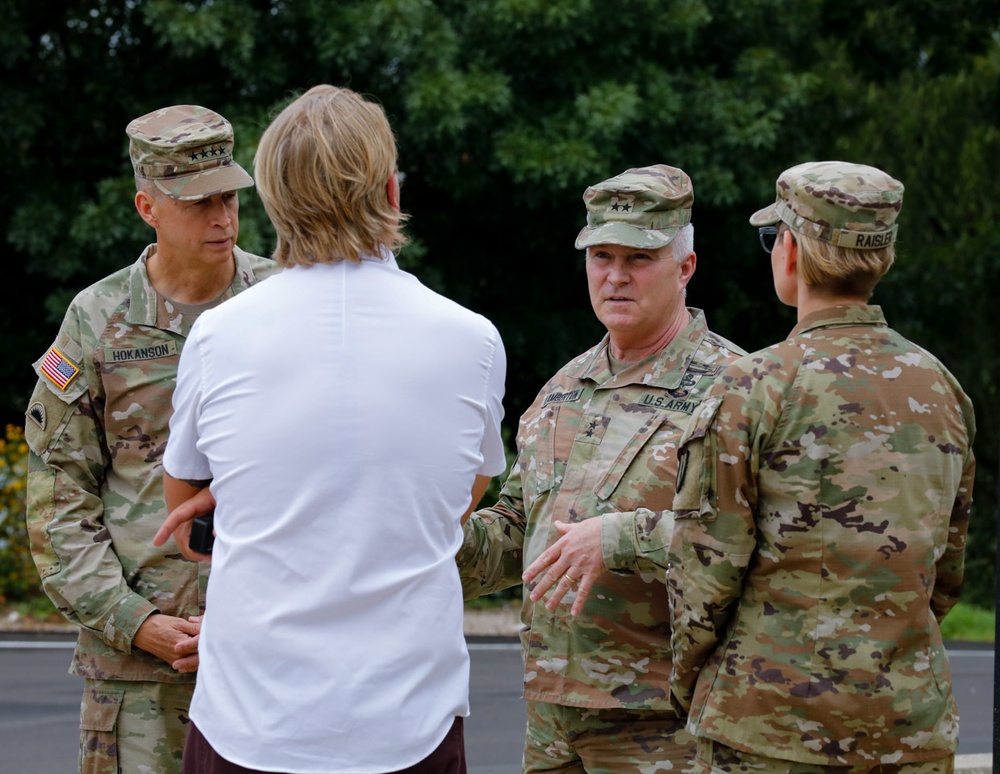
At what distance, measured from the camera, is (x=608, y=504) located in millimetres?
3262

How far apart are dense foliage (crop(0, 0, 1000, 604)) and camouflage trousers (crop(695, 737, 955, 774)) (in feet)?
25.6

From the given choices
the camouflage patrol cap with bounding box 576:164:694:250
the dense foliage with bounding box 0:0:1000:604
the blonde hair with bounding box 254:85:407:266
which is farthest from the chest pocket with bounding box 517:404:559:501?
the dense foliage with bounding box 0:0:1000:604

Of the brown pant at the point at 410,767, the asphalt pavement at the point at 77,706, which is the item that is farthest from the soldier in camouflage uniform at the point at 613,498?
the asphalt pavement at the point at 77,706

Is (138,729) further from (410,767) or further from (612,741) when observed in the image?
(410,767)

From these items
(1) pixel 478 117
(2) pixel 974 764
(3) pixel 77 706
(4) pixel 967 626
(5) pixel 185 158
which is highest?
(5) pixel 185 158

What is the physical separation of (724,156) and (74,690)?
7412mm

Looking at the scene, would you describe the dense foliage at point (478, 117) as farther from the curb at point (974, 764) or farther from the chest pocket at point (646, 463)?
the chest pocket at point (646, 463)

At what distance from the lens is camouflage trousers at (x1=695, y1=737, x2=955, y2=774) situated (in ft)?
8.54

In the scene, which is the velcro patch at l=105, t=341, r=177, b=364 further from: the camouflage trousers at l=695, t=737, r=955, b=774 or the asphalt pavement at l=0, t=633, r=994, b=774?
the asphalt pavement at l=0, t=633, r=994, b=774

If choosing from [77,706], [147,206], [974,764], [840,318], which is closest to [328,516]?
[840,318]

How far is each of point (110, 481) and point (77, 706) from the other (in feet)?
16.1

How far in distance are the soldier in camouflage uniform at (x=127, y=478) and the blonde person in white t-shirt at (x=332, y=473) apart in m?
1.02

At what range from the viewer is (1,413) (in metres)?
13.1

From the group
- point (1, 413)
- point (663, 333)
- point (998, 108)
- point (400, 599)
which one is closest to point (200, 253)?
point (663, 333)
